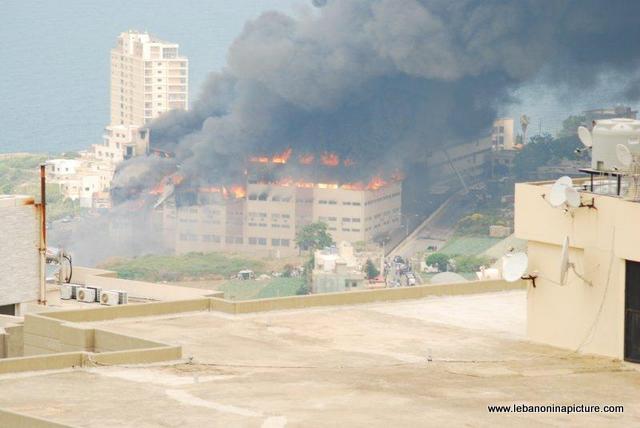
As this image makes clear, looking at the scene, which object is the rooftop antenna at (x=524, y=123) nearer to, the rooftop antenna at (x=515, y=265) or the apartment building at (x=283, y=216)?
the apartment building at (x=283, y=216)

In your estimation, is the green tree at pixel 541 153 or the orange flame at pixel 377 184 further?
the green tree at pixel 541 153

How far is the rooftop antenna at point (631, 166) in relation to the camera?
28.6 metres

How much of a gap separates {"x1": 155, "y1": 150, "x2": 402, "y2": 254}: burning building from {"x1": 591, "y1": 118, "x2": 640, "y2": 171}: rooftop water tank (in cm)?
9646

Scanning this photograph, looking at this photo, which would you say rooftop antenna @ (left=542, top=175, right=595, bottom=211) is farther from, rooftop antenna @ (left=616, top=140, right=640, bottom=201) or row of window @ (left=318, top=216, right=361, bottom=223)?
row of window @ (left=318, top=216, right=361, bottom=223)

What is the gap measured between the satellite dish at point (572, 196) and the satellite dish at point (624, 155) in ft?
2.68

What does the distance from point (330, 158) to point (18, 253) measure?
94.7 metres

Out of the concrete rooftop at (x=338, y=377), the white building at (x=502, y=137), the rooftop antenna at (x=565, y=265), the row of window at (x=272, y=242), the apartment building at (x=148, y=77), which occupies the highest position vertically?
the apartment building at (x=148, y=77)

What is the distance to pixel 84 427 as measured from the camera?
23.0 metres

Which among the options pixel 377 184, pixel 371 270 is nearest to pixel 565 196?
pixel 371 270

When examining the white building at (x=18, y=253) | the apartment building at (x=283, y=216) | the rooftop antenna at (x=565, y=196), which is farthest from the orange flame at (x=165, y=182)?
the rooftop antenna at (x=565, y=196)

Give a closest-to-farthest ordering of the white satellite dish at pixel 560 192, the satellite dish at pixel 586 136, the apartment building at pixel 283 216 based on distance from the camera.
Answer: the white satellite dish at pixel 560 192, the satellite dish at pixel 586 136, the apartment building at pixel 283 216

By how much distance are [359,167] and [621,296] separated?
10320 cm

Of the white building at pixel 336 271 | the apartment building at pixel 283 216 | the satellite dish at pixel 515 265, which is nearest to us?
the satellite dish at pixel 515 265

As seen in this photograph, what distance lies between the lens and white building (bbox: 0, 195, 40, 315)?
3803 cm
